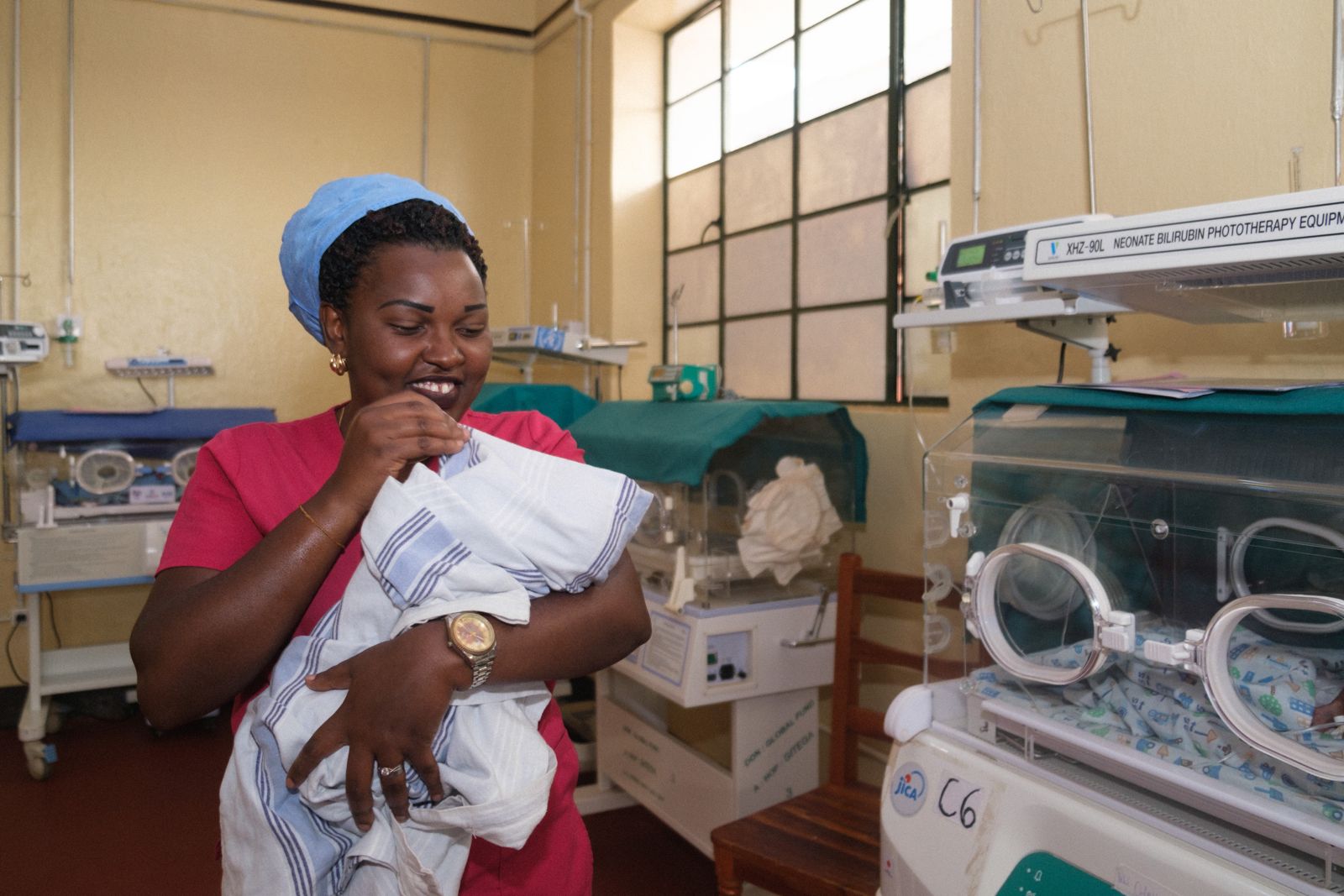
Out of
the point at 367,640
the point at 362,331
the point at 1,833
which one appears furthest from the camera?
the point at 1,833

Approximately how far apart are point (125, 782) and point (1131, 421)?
3.45 m

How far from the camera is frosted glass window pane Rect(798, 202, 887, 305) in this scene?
9.09 ft

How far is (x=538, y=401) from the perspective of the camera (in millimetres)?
3266

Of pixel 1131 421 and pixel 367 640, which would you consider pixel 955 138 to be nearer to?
pixel 1131 421

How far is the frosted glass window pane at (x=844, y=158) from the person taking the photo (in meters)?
2.77

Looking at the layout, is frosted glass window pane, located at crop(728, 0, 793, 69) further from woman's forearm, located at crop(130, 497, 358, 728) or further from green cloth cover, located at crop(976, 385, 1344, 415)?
woman's forearm, located at crop(130, 497, 358, 728)

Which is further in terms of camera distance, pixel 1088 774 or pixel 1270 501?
pixel 1088 774

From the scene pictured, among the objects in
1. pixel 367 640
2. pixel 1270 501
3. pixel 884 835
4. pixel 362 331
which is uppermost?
pixel 362 331

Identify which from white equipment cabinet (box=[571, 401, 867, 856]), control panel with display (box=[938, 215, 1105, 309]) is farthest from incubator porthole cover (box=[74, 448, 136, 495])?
control panel with display (box=[938, 215, 1105, 309])

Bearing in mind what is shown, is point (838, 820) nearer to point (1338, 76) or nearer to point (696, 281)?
point (1338, 76)

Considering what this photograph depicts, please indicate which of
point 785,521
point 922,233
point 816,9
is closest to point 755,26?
point 816,9

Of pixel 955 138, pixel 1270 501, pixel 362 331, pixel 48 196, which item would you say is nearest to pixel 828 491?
pixel 955 138

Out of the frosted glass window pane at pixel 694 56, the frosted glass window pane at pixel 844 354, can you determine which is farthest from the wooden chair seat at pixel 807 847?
the frosted glass window pane at pixel 694 56

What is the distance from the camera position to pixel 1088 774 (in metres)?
1.13
